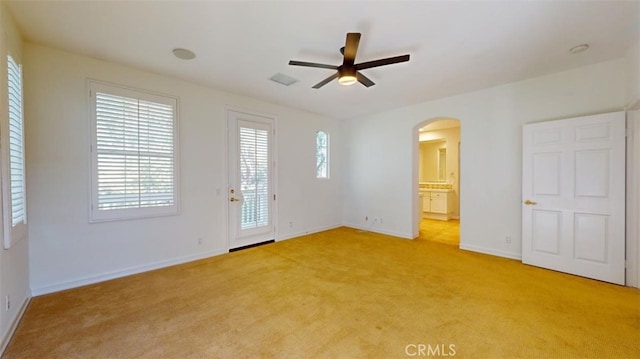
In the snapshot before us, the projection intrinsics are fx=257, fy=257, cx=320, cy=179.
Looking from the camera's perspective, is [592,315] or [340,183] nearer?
[592,315]

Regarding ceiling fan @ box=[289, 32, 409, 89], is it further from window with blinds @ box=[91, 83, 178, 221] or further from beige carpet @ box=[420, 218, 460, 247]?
beige carpet @ box=[420, 218, 460, 247]

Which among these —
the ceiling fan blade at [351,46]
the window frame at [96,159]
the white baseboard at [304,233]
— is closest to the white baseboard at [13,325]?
the window frame at [96,159]

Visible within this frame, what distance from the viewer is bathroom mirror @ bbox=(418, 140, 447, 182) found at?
8094 mm

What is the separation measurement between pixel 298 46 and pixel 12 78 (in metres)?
2.64

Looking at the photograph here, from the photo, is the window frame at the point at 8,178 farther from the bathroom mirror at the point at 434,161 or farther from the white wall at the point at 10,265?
the bathroom mirror at the point at 434,161

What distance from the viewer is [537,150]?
12.0 ft

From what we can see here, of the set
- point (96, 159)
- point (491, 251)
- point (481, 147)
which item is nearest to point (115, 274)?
point (96, 159)

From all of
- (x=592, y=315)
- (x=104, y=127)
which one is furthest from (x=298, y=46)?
(x=592, y=315)

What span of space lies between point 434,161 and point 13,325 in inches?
355

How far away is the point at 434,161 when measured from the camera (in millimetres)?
8352

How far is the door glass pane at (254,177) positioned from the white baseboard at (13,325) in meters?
2.58

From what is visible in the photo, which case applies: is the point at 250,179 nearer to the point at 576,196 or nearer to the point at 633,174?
the point at 576,196

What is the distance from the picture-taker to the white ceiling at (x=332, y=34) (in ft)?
7.29

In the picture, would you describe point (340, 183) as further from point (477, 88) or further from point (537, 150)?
point (537, 150)
